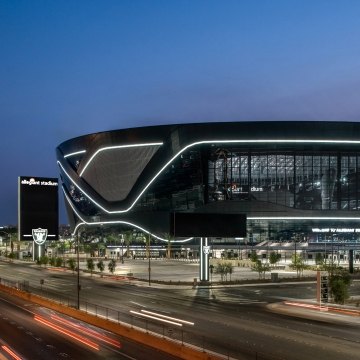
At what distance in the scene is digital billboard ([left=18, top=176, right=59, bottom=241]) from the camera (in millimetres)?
122375

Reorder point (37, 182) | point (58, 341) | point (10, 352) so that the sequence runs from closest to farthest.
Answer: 1. point (10, 352)
2. point (58, 341)
3. point (37, 182)

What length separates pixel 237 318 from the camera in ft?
159

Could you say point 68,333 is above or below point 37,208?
below

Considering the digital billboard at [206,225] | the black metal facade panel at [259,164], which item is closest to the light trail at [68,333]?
the digital billboard at [206,225]

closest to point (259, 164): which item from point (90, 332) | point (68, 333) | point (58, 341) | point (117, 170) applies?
point (117, 170)

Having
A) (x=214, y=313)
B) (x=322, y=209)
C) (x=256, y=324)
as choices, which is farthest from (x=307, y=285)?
(x=322, y=209)

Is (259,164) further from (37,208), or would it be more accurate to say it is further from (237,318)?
(237,318)

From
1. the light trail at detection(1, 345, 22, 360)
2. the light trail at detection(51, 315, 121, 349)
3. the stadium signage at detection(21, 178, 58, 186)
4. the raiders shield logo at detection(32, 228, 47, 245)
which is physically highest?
the stadium signage at detection(21, 178, 58, 186)

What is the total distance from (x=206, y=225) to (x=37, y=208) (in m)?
50.6

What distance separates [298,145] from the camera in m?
155

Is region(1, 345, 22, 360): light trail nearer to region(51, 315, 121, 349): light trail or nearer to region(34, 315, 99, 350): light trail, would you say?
region(34, 315, 99, 350): light trail

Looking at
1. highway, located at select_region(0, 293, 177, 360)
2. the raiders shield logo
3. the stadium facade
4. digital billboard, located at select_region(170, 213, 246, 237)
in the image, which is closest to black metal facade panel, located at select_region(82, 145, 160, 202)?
the stadium facade

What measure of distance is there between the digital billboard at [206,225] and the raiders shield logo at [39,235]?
46.5m

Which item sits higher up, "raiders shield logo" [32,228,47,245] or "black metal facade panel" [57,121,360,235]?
"black metal facade panel" [57,121,360,235]
